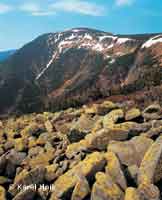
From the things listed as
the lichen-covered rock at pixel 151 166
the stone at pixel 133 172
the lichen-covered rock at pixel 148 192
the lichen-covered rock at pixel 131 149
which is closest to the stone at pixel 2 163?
the lichen-covered rock at pixel 131 149

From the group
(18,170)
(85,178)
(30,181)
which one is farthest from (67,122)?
(85,178)

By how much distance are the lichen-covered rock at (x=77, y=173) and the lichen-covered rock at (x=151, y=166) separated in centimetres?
205

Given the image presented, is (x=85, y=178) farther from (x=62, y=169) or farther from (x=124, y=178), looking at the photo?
(x=62, y=169)

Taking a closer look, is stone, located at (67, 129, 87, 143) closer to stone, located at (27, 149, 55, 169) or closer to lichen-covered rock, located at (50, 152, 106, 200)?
stone, located at (27, 149, 55, 169)

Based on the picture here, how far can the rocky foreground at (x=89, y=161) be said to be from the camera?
16.5 meters

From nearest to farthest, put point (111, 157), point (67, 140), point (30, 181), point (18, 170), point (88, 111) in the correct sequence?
point (111, 157) → point (30, 181) → point (18, 170) → point (67, 140) → point (88, 111)

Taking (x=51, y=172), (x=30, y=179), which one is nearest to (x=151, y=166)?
(x=51, y=172)

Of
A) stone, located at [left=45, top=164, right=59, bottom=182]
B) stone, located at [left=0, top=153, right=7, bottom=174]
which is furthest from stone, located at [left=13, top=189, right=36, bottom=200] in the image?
stone, located at [left=0, top=153, right=7, bottom=174]

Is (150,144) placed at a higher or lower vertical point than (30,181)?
higher

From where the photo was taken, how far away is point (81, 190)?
673 inches

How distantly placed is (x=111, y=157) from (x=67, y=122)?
1387 cm

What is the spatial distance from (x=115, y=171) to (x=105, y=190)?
1.39 meters

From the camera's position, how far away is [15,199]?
→ 18.5m

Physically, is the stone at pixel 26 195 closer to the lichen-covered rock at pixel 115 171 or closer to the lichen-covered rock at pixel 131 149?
the lichen-covered rock at pixel 115 171
